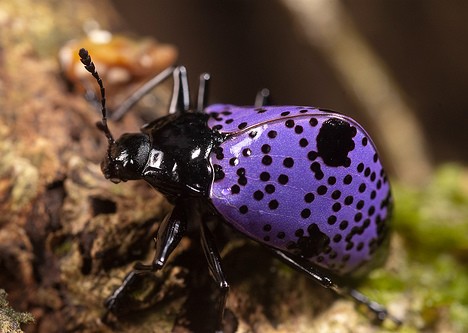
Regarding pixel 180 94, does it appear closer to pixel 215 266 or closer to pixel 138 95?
pixel 138 95

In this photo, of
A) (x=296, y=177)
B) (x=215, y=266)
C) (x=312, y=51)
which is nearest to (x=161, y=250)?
(x=215, y=266)

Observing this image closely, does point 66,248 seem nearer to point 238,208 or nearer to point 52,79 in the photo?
point 238,208

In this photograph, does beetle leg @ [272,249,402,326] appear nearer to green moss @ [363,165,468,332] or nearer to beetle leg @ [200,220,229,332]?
green moss @ [363,165,468,332]

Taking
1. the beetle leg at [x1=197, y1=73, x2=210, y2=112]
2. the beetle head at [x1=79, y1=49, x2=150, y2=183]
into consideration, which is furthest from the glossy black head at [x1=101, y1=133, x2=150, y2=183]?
the beetle leg at [x1=197, y1=73, x2=210, y2=112]

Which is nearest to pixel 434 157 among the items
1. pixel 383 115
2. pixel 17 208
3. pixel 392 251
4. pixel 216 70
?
pixel 383 115

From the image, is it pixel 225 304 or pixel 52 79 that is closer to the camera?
pixel 225 304
